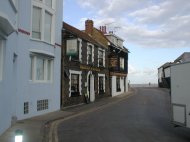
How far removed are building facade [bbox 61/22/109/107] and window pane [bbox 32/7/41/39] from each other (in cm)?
427

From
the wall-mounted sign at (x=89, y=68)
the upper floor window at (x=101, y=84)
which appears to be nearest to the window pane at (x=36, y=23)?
the wall-mounted sign at (x=89, y=68)

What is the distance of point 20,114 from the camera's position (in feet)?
61.8

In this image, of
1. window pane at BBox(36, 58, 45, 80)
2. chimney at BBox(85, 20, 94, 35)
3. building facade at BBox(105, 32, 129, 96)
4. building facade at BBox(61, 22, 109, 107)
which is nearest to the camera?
window pane at BBox(36, 58, 45, 80)

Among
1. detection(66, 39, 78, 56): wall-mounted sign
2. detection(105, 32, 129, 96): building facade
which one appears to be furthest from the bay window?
detection(105, 32, 129, 96): building facade

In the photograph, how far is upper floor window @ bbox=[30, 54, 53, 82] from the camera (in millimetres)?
21047

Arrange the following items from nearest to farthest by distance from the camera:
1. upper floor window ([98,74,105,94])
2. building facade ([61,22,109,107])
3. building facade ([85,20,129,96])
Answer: building facade ([61,22,109,107])
upper floor window ([98,74,105,94])
building facade ([85,20,129,96])

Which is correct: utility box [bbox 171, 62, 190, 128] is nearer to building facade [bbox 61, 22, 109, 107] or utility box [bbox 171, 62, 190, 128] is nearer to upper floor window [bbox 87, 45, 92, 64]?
building facade [bbox 61, 22, 109, 107]

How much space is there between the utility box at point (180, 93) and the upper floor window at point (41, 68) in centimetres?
990

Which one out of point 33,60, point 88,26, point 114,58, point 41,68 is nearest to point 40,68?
point 41,68

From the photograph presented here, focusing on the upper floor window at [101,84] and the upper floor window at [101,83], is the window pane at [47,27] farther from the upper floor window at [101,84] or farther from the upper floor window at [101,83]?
the upper floor window at [101,84]

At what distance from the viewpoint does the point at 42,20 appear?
2181 centimetres

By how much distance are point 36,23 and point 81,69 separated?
988 cm

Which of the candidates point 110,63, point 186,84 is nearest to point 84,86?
point 110,63

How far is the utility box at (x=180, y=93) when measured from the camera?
12984 mm
